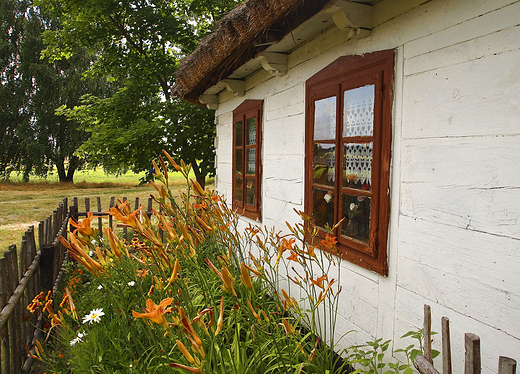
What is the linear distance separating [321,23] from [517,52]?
1381 millimetres

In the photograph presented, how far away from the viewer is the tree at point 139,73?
806 centimetres

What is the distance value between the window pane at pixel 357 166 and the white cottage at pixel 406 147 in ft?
0.03

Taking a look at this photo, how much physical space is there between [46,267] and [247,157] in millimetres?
2218

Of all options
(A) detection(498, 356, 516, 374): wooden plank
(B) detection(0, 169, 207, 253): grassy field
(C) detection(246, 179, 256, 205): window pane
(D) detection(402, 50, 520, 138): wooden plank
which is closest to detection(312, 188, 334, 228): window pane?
(D) detection(402, 50, 520, 138): wooden plank

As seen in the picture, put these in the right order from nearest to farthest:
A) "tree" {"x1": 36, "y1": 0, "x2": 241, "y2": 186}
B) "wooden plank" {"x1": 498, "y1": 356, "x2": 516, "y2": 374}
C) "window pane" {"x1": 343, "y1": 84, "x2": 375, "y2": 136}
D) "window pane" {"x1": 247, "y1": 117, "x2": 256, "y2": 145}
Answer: "wooden plank" {"x1": 498, "y1": 356, "x2": 516, "y2": 374}, "window pane" {"x1": 343, "y1": 84, "x2": 375, "y2": 136}, "window pane" {"x1": 247, "y1": 117, "x2": 256, "y2": 145}, "tree" {"x1": 36, "y1": 0, "x2": 241, "y2": 186}

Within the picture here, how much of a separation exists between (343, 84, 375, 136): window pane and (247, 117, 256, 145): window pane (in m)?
1.71

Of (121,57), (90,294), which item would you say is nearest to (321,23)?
(90,294)

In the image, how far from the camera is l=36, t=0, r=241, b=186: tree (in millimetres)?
8062

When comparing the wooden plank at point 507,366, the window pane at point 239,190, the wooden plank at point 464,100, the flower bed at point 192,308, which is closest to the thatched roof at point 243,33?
the wooden plank at point 464,100

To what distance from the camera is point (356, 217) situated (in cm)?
228

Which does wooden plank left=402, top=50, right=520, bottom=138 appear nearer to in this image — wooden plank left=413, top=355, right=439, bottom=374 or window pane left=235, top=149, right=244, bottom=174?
wooden plank left=413, top=355, right=439, bottom=374

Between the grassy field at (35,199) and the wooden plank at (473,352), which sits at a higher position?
the wooden plank at (473,352)

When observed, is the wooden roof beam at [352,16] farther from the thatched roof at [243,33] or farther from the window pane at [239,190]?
the window pane at [239,190]

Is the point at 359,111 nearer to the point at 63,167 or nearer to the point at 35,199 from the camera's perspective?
the point at 35,199
